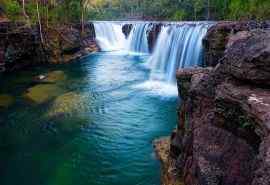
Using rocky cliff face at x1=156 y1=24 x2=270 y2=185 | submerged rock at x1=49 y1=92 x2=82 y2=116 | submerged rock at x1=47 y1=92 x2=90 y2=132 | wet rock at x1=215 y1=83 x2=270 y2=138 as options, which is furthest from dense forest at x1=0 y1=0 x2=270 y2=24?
wet rock at x1=215 y1=83 x2=270 y2=138

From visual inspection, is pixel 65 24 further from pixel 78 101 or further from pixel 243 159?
pixel 243 159

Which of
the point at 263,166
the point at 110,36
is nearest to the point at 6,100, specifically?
the point at 263,166

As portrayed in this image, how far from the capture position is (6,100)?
18.5 m

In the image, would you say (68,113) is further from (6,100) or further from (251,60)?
(251,60)

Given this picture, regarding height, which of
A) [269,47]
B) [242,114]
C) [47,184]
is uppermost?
[269,47]

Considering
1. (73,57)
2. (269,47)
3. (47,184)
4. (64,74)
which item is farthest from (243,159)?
(73,57)

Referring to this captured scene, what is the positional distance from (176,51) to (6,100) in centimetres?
1375

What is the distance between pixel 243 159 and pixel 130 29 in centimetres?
3662

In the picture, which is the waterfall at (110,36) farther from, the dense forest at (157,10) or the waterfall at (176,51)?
the waterfall at (176,51)

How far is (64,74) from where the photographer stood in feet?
82.0

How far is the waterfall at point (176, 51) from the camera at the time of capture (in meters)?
22.4

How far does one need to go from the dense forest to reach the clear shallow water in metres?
10.4

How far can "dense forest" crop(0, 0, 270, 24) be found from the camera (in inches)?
1164

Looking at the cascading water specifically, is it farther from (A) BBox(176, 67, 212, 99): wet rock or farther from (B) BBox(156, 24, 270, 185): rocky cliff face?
(B) BBox(156, 24, 270, 185): rocky cliff face
